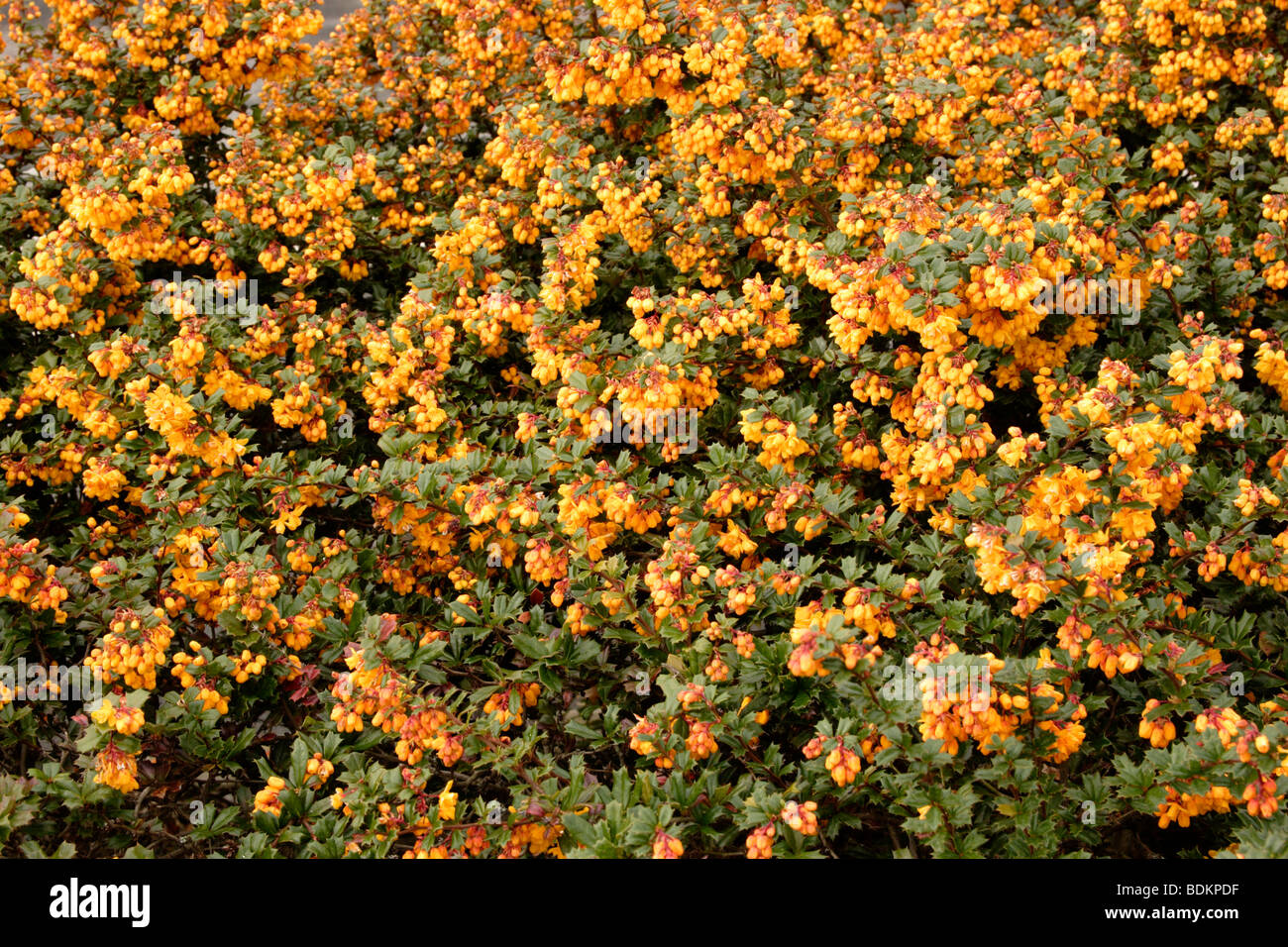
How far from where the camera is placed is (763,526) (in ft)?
12.4

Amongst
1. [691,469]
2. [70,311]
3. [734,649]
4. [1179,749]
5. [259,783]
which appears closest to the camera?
[1179,749]

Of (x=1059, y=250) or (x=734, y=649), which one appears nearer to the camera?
(x=734, y=649)

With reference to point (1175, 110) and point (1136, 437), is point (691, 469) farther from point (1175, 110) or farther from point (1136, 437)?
point (1175, 110)

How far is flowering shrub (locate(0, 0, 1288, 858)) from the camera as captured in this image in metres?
3.05

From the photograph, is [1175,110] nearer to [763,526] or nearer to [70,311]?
[763,526]

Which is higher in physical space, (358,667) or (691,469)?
(691,469)

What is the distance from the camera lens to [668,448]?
4.02 metres

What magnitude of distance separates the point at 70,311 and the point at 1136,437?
16.1 ft

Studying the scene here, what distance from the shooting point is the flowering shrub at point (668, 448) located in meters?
3.05

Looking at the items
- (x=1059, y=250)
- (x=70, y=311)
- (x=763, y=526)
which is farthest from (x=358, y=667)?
(x=70, y=311)

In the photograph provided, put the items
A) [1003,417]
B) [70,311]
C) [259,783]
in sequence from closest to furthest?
[259,783] < [1003,417] < [70,311]

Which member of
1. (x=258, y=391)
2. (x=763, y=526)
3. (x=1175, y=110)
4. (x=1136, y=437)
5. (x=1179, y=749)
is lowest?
(x=1179, y=749)

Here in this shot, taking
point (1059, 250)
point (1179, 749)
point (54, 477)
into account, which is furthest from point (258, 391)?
point (1179, 749)

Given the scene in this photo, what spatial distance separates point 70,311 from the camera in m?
5.06
